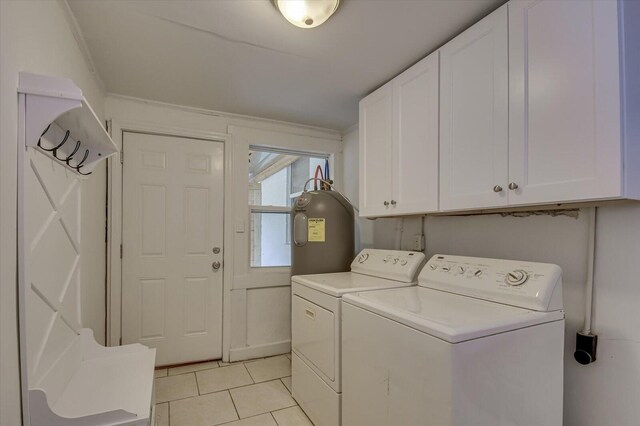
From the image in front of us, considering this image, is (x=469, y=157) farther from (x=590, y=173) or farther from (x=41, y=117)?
(x=41, y=117)

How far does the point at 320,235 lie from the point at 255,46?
1.37m

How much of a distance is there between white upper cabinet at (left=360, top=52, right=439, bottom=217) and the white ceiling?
0.45 feet

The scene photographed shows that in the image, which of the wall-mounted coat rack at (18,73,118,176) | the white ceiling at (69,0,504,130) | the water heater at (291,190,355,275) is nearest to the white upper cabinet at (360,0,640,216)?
the white ceiling at (69,0,504,130)

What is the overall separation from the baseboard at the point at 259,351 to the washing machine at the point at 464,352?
4.81ft

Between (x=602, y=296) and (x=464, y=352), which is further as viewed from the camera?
(x=602, y=296)

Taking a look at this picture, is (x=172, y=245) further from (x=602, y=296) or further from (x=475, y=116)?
(x=602, y=296)

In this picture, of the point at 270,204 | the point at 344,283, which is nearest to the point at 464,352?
the point at 344,283

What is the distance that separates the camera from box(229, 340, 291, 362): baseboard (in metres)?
2.73

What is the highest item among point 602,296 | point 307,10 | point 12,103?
point 307,10

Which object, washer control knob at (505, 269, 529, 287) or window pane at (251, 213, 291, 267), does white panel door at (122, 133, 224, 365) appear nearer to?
window pane at (251, 213, 291, 267)

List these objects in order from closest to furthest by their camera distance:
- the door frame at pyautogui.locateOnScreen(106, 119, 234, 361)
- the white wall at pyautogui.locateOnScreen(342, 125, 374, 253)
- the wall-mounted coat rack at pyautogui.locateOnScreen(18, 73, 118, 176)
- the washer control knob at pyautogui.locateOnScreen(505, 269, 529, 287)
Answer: the wall-mounted coat rack at pyautogui.locateOnScreen(18, 73, 118, 176) < the washer control knob at pyautogui.locateOnScreen(505, 269, 529, 287) < the door frame at pyautogui.locateOnScreen(106, 119, 234, 361) < the white wall at pyautogui.locateOnScreen(342, 125, 374, 253)

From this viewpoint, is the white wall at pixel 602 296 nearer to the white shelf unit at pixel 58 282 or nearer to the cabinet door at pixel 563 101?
the cabinet door at pixel 563 101

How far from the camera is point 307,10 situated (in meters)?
1.39

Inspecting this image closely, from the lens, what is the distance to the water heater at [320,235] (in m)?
2.42
